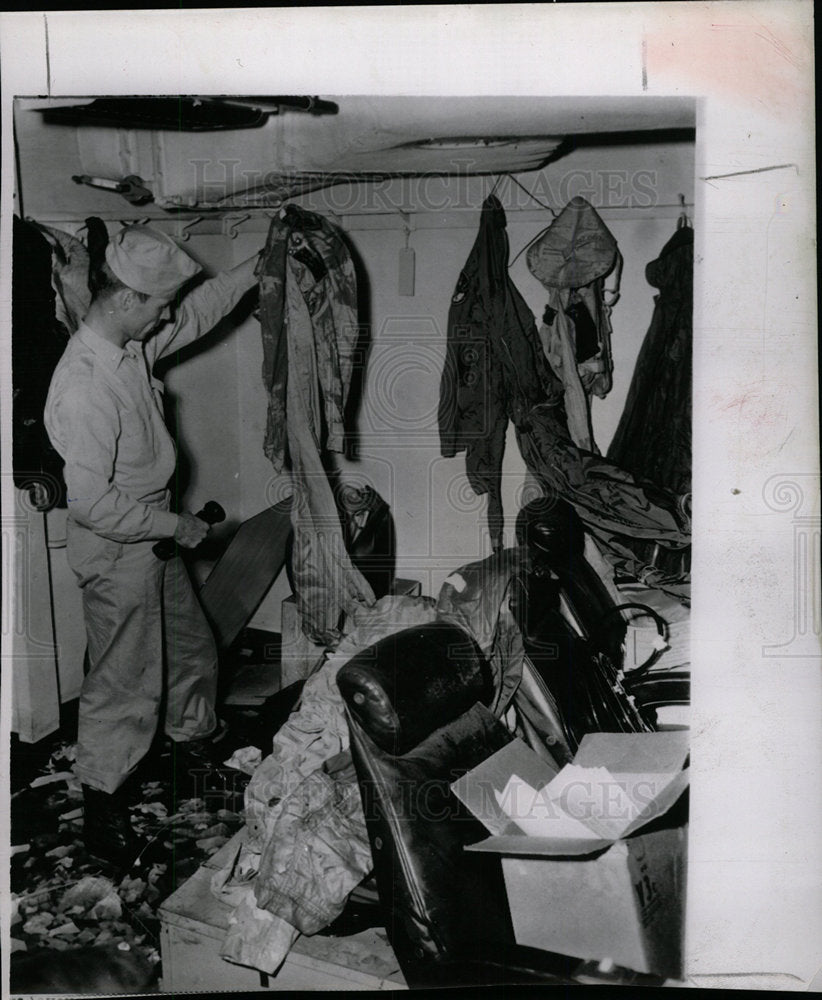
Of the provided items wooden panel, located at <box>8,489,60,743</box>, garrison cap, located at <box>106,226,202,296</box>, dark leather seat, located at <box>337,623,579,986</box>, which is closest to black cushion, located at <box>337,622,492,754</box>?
dark leather seat, located at <box>337,623,579,986</box>

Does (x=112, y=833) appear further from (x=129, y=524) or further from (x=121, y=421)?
(x=121, y=421)

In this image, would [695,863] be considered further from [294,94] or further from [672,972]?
[294,94]

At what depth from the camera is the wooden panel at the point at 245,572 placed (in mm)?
2324

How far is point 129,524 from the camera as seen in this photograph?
226 cm

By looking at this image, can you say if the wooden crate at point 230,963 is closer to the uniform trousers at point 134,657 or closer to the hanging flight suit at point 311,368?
the uniform trousers at point 134,657

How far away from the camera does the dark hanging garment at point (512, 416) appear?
229 centimetres

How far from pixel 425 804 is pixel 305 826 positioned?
27 centimetres

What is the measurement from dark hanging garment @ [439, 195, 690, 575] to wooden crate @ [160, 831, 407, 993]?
3.14 feet

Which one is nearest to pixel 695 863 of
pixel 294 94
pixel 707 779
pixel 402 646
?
pixel 707 779

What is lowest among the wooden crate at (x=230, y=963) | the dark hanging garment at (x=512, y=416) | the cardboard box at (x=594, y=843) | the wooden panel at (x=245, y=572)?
the wooden crate at (x=230, y=963)

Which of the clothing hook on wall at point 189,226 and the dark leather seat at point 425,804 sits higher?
the clothing hook on wall at point 189,226

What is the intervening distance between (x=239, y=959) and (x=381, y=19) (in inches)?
82.6

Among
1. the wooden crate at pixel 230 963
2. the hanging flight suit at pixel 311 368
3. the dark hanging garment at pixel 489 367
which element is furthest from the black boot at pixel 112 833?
the dark hanging garment at pixel 489 367

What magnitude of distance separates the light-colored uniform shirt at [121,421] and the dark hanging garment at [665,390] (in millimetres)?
Answer: 899
